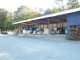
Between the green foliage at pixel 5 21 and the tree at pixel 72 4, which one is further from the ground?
the tree at pixel 72 4

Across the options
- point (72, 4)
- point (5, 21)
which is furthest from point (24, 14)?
point (72, 4)

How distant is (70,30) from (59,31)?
389 inches

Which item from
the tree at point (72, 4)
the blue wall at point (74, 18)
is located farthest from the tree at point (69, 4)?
the blue wall at point (74, 18)

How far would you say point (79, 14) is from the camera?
1914 cm

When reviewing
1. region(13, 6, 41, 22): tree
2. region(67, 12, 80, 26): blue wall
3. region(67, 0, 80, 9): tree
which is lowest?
region(67, 12, 80, 26): blue wall

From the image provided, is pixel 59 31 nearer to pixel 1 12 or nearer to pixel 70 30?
pixel 70 30

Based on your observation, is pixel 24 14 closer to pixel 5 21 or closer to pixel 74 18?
pixel 5 21

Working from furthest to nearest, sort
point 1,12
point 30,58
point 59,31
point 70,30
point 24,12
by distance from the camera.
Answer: point 24,12 < point 1,12 < point 59,31 < point 70,30 < point 30,58

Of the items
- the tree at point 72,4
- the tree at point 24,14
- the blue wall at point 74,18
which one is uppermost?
the tree at point 72,4

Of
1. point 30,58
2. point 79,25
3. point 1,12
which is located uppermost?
point 1,12

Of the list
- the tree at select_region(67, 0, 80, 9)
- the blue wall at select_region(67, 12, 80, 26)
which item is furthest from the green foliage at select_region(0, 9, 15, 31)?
the blue wall at select_region(67, 12, 80, 26)

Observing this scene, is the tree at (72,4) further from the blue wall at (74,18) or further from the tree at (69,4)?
the blue wall at (74,18)

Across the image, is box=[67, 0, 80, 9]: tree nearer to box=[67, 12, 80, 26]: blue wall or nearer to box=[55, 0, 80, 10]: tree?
box=[55, 0, 80, 10]: tree

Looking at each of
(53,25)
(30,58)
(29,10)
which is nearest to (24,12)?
Answer: (29,10)
